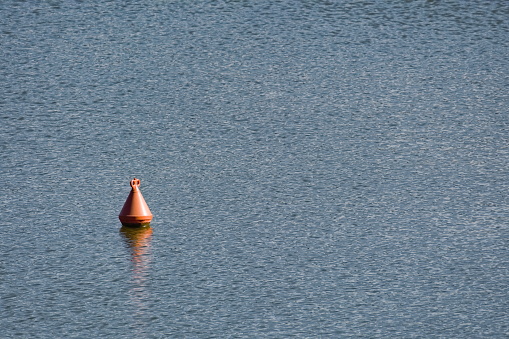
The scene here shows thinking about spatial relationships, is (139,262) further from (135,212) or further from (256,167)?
(256,167)

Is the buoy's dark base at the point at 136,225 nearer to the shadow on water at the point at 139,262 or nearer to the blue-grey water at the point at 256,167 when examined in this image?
the shadow on water at the point at 139,262

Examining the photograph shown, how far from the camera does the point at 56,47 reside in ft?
48.5

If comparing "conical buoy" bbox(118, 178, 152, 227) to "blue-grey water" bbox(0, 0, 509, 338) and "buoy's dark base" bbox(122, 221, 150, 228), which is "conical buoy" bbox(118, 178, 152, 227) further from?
"blue-grey water" bbox(0, 0, 509, 338)

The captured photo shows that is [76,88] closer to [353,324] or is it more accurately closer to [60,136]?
[60,136]

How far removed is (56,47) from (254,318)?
8176 mm

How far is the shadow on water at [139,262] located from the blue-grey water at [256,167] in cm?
2

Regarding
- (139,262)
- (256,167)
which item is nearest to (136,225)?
(139,262)

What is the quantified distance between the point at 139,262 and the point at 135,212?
0.88 m

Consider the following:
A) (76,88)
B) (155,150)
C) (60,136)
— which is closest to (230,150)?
(155,150)

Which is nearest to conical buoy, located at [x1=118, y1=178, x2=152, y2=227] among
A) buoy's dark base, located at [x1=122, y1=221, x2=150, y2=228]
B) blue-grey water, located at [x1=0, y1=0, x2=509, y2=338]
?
buoy's dark base, located at [x1=122, y1=221, x2=150, y2=228]

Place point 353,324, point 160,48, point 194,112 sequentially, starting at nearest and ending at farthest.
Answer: point 353,324, point 194,112, point 160,48

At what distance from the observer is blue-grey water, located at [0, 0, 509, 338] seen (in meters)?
7.91

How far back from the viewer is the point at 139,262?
8766mm

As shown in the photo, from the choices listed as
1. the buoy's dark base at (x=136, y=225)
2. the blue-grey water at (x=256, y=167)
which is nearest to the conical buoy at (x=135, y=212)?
the buoy's dark base at (x=136, y=225)
